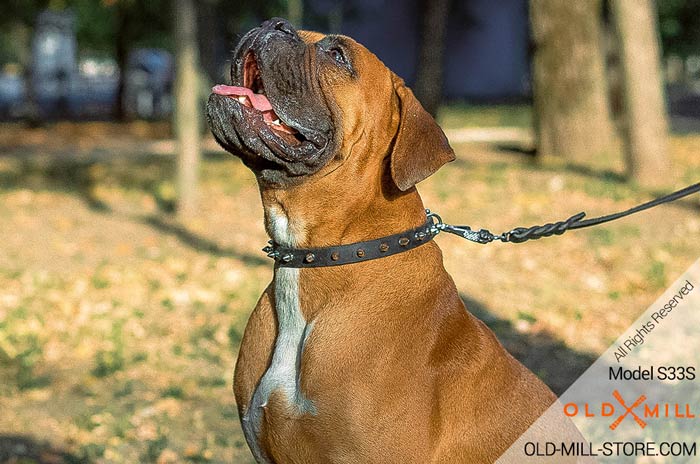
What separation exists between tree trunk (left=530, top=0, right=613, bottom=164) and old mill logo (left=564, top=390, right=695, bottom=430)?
26.7ft

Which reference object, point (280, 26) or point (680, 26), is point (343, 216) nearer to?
point (280, 26)

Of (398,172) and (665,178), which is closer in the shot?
(398,172)

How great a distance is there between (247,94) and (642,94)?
28.1ft

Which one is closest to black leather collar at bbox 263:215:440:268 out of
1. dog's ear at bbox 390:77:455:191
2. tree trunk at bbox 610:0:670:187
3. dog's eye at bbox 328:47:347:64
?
dog's ear at bbox 390:77:455:191

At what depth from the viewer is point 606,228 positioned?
998 cm

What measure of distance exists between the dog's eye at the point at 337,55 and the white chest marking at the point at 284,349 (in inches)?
22.5

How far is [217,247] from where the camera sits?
32.5 ft

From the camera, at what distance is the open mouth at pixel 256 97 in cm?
340

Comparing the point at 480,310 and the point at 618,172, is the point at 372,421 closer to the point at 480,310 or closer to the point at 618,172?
the point at 480,310

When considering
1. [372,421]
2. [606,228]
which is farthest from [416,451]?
[606,228]

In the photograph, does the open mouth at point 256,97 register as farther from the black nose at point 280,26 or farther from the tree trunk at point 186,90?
the tree trunk at point 186,90

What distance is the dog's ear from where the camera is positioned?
131 inches

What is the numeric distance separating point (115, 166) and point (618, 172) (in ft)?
25.1

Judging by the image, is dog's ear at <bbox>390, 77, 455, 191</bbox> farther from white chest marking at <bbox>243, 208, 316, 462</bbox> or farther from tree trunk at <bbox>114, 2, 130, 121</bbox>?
tree trunk at <bbox>114, 2, 130, 121</bbox>
